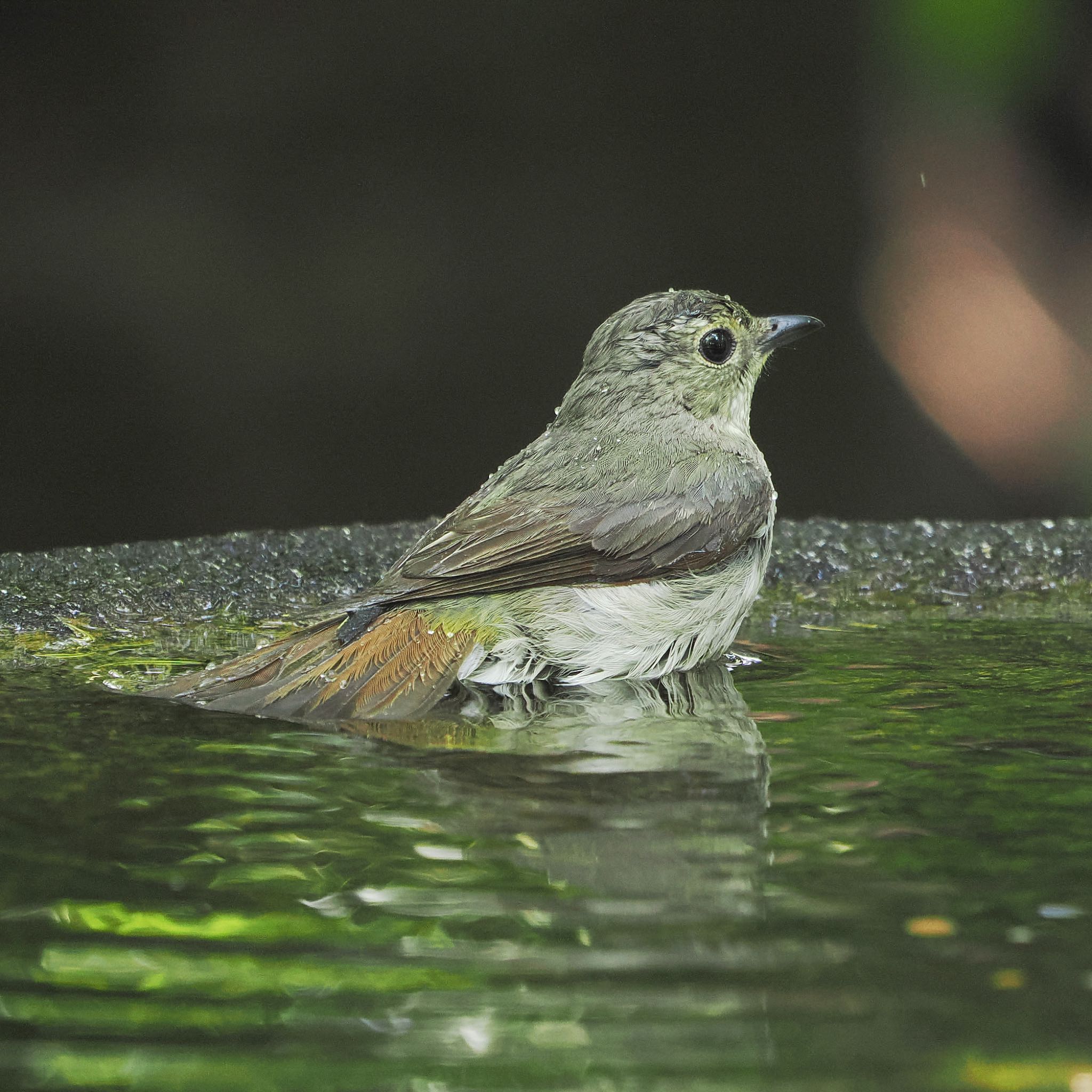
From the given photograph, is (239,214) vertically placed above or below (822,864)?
above

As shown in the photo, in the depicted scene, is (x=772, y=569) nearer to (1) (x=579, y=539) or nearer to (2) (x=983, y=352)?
(1) (x=579, y=539)

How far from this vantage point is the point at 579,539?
2908 millimetres

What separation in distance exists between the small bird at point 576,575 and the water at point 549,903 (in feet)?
0.67

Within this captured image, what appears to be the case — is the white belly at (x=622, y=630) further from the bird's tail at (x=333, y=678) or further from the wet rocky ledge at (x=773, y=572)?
the wet rocky ledge at (x=773, y=572)

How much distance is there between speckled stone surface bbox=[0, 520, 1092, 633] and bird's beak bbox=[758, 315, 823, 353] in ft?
1.60

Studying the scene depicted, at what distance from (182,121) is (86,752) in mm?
5368

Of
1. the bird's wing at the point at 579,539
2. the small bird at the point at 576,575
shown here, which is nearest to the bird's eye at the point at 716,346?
the small bird at the point at 576,575

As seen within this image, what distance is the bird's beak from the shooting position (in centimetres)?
361

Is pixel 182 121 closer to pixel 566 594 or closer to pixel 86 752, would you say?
pixel 566 594

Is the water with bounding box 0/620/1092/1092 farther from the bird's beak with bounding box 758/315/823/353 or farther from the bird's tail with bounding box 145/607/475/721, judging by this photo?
the bird's beak with bounding box 758/315/823/353

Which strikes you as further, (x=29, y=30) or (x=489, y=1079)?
(x=29, y=30)

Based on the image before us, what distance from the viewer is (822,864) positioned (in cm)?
155

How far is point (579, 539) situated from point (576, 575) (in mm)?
75

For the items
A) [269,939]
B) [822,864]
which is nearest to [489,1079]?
[269,939]
